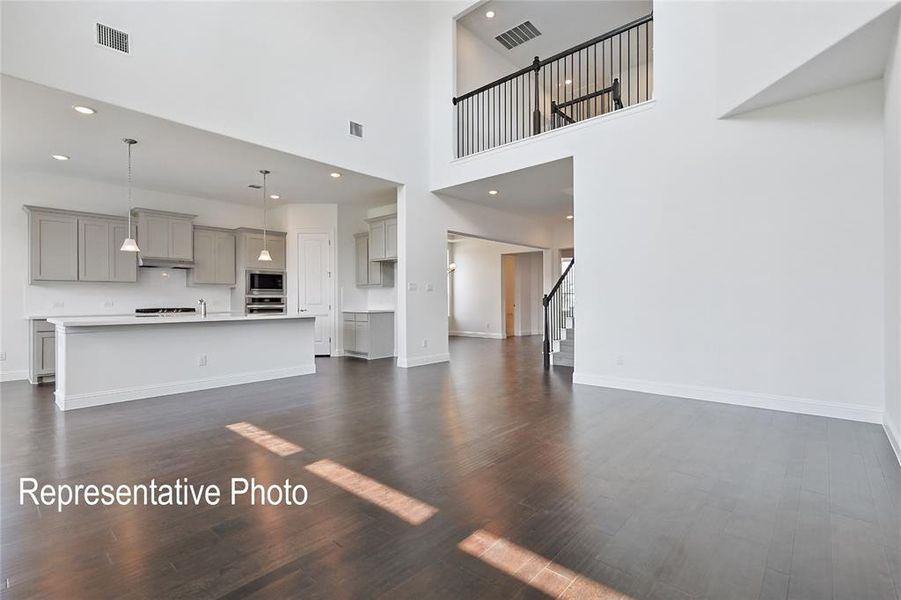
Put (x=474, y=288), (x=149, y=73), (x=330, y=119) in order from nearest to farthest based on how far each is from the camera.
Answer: (x=149, y=73), (x=330, y=119), (x=474, y=288)

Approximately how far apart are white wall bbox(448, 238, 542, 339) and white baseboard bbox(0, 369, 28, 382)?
9.45 metres

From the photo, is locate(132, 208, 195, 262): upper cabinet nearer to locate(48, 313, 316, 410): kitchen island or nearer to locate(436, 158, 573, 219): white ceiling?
locate(48, 313, 316, 410): kitchen island

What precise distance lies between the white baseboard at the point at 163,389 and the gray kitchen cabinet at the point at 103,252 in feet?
8.39

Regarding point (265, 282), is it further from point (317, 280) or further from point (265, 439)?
point (265, 439)

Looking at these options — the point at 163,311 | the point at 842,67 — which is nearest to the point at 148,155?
the point at 163,311

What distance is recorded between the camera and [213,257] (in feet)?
25.1

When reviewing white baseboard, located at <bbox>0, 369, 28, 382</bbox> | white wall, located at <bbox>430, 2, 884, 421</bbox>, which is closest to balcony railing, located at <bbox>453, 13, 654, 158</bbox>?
white wall, located at <bbox>430, 2, 884, 421</bbox>

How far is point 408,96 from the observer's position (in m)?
6.98

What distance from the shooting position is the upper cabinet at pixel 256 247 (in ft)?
26.0

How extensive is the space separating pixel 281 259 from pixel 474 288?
19.7 feet

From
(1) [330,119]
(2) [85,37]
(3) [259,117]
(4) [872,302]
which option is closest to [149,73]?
(2) [85,37]

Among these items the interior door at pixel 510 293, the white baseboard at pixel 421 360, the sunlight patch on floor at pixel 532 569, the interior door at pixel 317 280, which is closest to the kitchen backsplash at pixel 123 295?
the interior door at pixel 317 280

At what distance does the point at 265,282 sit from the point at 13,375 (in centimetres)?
372

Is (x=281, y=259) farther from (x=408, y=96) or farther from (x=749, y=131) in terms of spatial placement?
(x=749, y=131)
